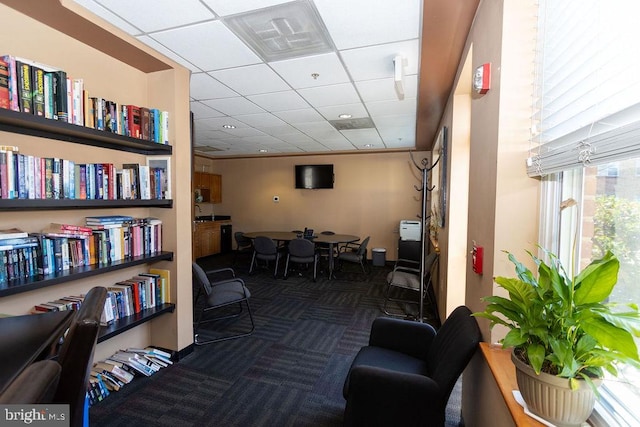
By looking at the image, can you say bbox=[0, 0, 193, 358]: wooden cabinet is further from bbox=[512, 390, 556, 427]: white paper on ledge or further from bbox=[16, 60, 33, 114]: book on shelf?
bbox=[512, 390, 556, 427]: white paper on ledge

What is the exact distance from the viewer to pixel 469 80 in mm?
2463

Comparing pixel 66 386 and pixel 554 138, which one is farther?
pixel 554 138

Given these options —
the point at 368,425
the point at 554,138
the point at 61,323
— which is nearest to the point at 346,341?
the point at 368,425

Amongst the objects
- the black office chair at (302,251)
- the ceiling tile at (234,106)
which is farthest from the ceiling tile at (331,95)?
the black office chair at (302,251)

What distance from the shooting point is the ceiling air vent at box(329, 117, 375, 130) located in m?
4.46

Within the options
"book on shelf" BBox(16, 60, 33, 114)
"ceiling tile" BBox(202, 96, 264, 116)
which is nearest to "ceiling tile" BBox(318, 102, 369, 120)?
"ceiling tile" BBox(202, 96, 264, 116)

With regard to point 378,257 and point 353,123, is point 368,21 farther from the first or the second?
point 378,257

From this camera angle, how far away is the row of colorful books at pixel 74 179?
5.24 feet

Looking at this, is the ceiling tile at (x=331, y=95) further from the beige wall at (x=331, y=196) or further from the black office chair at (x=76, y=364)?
the beige wall at (x=331, y=196)

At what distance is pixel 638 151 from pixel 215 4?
6.91ft

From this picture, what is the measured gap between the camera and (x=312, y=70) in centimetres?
274

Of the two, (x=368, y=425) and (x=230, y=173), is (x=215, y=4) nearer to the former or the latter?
(x=368, y=425)

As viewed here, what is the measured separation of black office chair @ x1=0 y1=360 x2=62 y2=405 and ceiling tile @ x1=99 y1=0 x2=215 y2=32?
1.96m

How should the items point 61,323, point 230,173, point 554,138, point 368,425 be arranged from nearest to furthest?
point 554,138 → point 61,323 → point 368,425 → point 230,173
